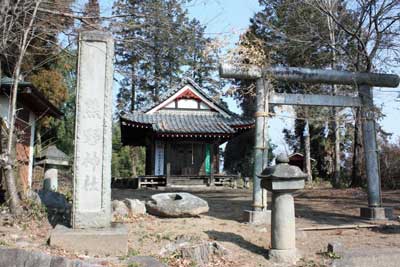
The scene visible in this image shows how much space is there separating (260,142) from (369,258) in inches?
132

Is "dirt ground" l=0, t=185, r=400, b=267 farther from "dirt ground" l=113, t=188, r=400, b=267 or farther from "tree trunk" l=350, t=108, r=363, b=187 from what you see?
"tree trunk" l=350, t=108, r=363, b=187

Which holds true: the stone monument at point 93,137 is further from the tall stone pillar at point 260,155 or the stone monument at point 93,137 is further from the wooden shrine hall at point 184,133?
the wooden shrine hall at point 184,133

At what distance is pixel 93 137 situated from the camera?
23.6 ft

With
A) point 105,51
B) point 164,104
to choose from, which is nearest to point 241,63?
point 105,51

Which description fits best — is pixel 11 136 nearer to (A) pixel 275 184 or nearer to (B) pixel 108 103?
(B) pixel 108 103

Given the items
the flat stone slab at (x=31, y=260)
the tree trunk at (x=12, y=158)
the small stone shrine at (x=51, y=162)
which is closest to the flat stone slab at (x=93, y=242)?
the flat stone slab at (x=31, y=260)

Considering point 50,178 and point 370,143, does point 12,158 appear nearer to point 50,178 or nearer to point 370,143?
point 50,178

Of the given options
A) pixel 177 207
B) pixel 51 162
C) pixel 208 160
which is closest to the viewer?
pixel 177 207

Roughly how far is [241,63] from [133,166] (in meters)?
34.2

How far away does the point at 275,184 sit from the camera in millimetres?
6527

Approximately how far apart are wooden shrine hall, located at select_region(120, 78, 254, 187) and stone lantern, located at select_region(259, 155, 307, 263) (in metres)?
16.5

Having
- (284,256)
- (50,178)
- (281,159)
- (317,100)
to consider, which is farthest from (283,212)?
(50,178)

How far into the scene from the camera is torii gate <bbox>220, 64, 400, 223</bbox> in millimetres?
9094

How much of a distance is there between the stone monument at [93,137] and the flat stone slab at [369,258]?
344 cm
